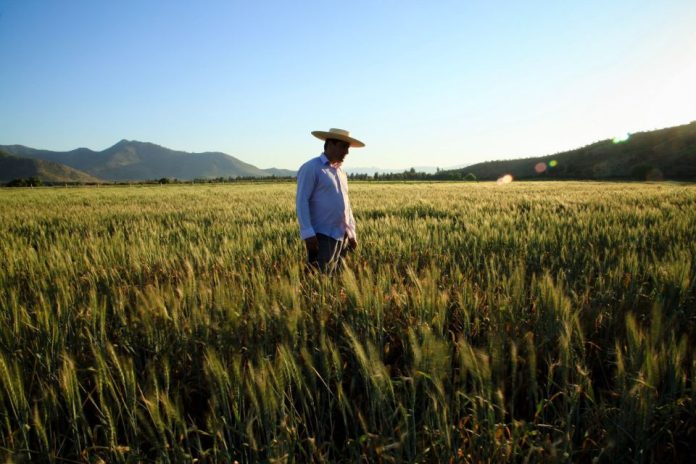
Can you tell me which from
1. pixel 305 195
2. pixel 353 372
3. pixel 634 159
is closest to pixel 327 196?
pixel 305 195

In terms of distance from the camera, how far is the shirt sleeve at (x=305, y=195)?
12.2 feet

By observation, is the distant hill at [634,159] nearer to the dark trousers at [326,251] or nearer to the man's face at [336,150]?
the man's face at [336,150]

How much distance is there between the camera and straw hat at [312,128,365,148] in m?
3.81

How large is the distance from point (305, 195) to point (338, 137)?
748mm

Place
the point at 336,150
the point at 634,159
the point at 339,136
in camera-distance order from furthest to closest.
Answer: the point at 634,159, the point at 336,150, the point at 339,136

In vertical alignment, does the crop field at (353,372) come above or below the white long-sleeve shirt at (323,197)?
below

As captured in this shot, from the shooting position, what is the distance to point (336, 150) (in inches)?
156

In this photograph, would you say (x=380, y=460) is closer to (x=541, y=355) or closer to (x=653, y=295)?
Result: (x=541, y=355)

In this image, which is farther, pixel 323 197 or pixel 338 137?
pixel 323 197

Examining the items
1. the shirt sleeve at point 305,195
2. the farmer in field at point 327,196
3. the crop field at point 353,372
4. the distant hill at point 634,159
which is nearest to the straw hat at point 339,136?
the farmer in field at point 327,196

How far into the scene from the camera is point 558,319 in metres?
1.77

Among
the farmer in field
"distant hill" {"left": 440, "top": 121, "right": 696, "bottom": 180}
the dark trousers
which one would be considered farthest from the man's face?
"distant hill" {"left": 440, "top": 121, "right": 696, "bottom": 180}

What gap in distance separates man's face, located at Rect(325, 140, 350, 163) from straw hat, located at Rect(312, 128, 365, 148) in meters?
0.06

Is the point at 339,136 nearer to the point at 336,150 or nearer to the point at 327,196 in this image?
the point at 336,150
